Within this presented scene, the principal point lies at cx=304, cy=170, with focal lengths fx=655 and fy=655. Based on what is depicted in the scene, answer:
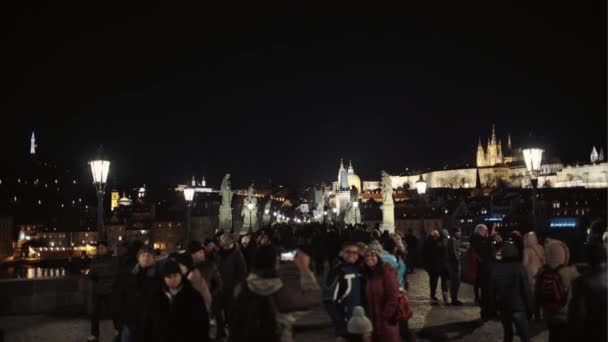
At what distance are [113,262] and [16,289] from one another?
4.33 meters

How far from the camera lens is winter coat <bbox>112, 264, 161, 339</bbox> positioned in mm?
6262

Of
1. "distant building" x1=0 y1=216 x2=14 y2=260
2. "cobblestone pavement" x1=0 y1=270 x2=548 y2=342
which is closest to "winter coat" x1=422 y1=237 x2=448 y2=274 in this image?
"cobblestone pavement" x1=0 y1=270 x2=548 y2=342

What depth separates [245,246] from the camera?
15016 mm

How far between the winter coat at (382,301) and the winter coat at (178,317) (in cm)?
197

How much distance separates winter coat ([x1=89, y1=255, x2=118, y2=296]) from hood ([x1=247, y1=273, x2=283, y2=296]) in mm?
5020

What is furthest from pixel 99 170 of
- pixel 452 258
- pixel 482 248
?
pixel 482 248

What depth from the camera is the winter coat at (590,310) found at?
514 cm

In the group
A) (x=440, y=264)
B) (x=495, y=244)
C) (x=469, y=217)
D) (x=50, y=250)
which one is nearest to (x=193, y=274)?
(x=440, y=264)

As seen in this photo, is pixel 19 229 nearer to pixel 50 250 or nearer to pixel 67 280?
pixel 50 250

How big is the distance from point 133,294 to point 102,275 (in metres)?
2.58

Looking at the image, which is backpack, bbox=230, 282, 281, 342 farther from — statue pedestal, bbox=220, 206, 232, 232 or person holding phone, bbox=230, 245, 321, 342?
statue pedestal, bbox=220, 206, 232, 232

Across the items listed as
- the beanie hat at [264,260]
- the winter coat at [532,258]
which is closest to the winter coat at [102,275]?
the beanie hat at [264,260]

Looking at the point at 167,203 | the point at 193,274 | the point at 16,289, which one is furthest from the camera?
the point at 167,203

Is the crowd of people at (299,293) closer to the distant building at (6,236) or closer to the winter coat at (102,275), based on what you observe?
the winter coat at (102,275)
